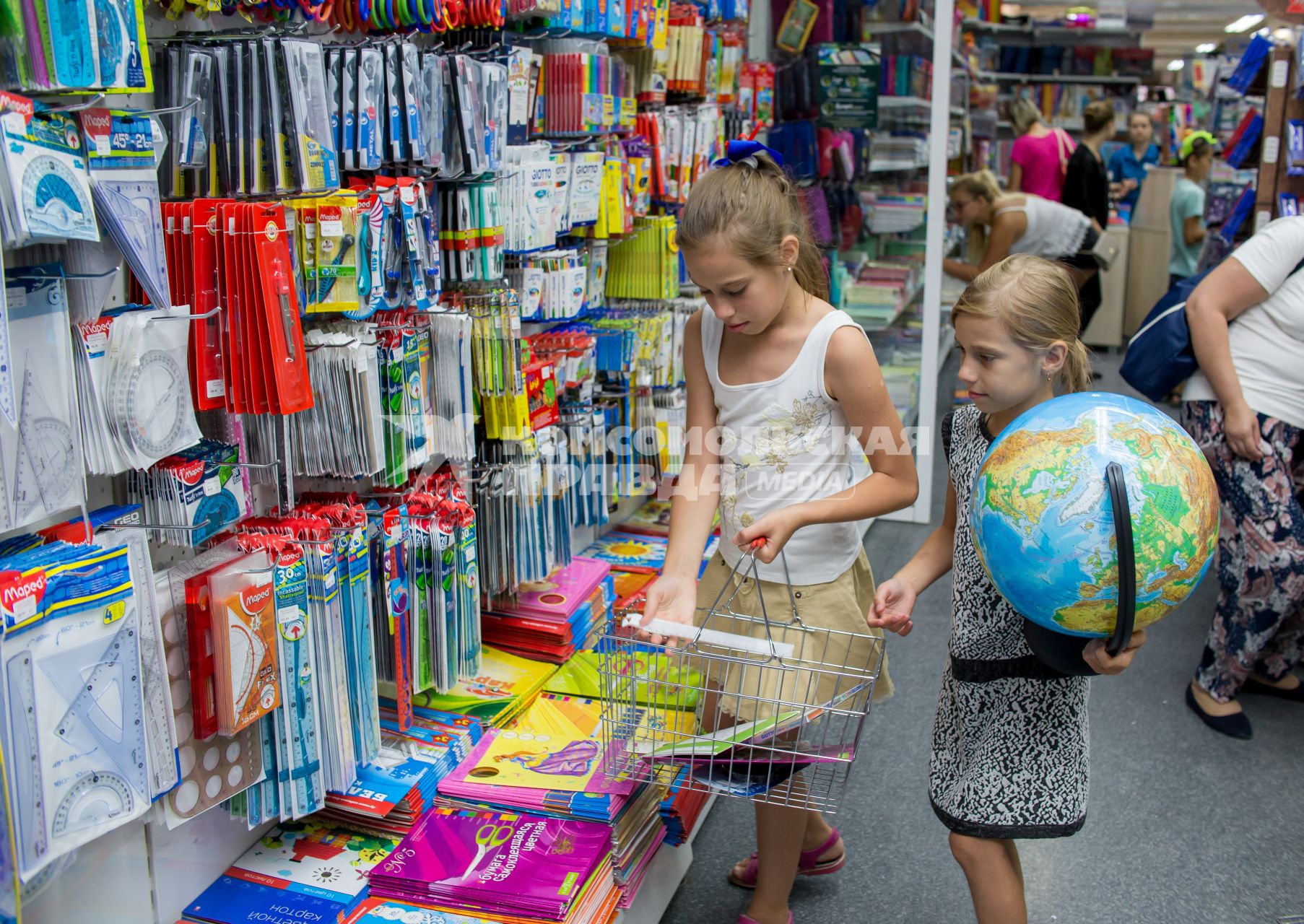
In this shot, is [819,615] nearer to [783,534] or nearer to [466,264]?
[783,534]

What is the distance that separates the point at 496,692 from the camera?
257 centimetres

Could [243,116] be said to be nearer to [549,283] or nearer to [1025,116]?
[549,283]

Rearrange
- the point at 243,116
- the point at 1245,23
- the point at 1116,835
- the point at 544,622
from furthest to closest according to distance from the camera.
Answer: the point at 1245,23, the point at 544,622, the point at 1116,835, the point at 243,116

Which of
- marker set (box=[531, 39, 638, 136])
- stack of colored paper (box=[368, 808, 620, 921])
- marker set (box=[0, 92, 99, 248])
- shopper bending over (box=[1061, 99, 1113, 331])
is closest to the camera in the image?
marker set (box=[0, 92, 99, 248])

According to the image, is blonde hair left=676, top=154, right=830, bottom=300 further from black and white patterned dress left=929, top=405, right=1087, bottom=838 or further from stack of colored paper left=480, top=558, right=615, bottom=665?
stack of colored paper left=480, top=558, right=615, bottom=665

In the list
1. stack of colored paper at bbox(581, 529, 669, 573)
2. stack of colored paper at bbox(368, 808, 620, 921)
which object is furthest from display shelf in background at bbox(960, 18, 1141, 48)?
stack of colored paper at bbox(368, 808, 620, 921)

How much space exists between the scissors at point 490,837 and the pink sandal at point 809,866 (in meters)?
0.60

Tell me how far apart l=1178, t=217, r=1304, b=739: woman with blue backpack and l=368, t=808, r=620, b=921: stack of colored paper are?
6.50 feet

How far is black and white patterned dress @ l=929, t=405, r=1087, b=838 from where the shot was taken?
1.73 metres

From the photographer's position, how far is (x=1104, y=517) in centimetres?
134

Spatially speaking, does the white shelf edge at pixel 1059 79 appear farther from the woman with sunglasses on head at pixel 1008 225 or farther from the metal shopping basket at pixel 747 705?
the metal shopping basket at pixel 747 705

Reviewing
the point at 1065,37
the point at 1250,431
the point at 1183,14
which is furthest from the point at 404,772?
the point at 1183,14

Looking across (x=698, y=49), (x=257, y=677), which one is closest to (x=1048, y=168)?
(x=698, y=49)

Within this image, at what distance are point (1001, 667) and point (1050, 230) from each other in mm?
→ 4345
